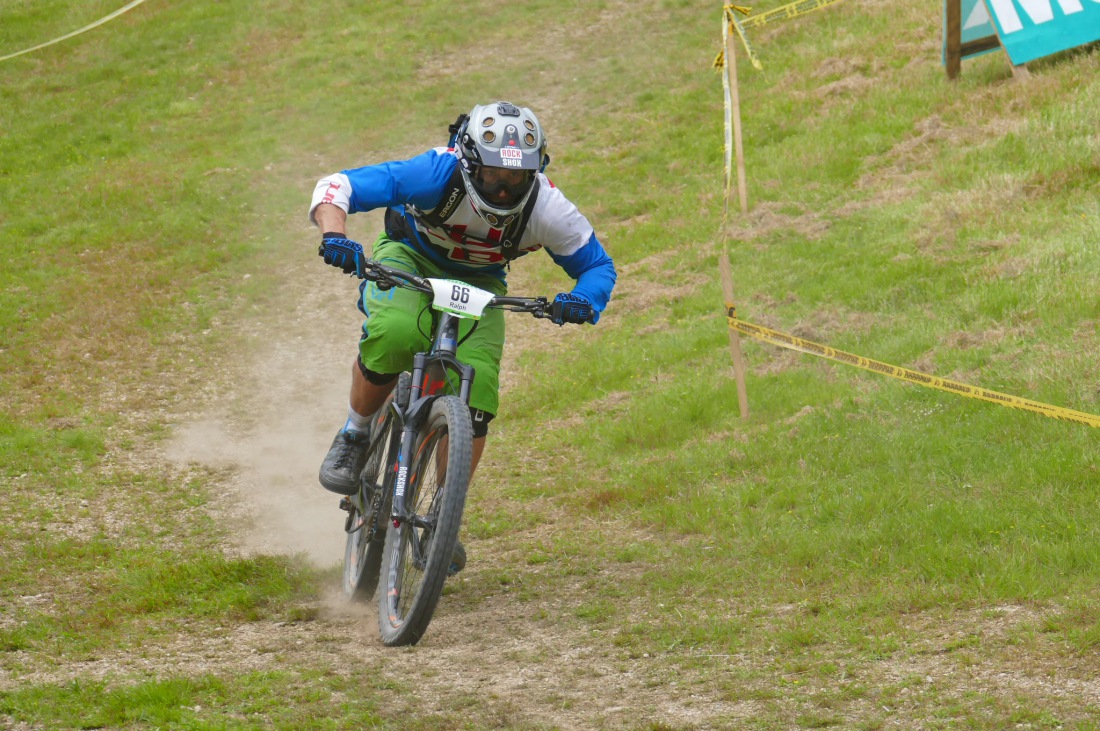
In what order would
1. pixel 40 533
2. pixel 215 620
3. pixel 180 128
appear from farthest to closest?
pixel 180 128
pixel 40 533
pixel 215 620

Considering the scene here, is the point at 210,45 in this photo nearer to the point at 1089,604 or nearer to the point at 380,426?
the point at 380,426

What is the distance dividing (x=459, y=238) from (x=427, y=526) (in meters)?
1.74

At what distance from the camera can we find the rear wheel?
6.45m

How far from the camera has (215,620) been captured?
636 centimetres

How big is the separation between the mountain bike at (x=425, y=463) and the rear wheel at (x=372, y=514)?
0.01m

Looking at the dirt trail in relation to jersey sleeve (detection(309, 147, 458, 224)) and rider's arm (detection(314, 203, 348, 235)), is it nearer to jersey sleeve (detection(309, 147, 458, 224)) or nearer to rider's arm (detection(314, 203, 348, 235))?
rider's arm (detection(314, 203, 348, 235))

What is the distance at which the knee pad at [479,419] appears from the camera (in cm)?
632

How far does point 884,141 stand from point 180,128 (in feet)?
40.8

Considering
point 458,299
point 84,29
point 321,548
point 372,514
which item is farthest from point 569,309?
point 84,29

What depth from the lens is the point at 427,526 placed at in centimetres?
569

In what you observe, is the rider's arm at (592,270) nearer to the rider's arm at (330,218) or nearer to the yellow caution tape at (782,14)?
the rider's arm at (330,218)

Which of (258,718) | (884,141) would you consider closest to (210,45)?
(884,141)

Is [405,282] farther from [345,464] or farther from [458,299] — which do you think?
[345,464]

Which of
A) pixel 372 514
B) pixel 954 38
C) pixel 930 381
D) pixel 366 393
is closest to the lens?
pixel 372 514
